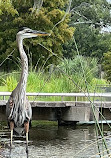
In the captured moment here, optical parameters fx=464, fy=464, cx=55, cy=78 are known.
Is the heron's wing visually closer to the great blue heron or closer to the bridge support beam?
the bridge support beam

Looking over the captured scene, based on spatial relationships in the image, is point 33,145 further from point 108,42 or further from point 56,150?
point 108,42

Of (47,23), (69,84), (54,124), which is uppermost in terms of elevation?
(47,23)

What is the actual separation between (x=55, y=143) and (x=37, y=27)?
22764mm

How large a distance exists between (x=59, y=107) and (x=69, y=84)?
1600 mm

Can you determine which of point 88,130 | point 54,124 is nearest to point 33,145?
point 88,130

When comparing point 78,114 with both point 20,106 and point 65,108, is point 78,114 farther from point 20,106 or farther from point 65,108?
point 20,106

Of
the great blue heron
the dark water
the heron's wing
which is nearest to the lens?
the dark water

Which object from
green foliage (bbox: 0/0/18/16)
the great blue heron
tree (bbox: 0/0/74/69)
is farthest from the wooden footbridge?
tree (bbox: 0/0/74/69)

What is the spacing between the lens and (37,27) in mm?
31812

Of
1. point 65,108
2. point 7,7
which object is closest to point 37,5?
point 7,7

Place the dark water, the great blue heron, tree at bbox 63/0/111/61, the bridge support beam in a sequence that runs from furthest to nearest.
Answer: tree at bbox 63/0/111/61 < the bridge support beam < the great blue heron < the dark water

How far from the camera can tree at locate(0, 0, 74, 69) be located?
30.7 metres

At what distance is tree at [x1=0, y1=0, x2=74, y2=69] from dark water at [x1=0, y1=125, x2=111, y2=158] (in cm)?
1866

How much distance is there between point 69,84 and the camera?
13773mm
